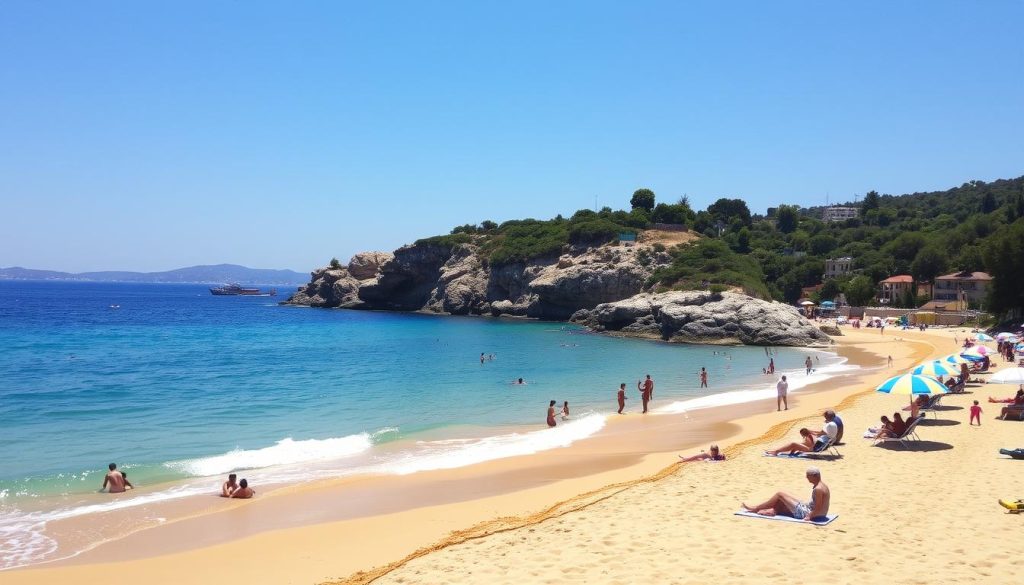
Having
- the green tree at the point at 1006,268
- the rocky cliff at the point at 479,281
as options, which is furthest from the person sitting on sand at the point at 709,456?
the rocky cliff at the point at 479,281

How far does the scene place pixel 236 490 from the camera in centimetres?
1274

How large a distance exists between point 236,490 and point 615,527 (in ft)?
24.9

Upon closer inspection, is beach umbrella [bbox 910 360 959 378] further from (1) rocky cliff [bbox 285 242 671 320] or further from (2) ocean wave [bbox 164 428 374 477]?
(1) rocky cliff [bbox 285 242 671 320]

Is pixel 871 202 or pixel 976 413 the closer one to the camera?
pixel 976 413

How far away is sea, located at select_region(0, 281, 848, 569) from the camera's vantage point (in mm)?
14680

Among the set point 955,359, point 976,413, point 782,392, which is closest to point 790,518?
point 976,413

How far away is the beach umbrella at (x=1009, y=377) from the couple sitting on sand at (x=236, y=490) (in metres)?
17.0

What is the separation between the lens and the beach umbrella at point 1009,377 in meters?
16.3

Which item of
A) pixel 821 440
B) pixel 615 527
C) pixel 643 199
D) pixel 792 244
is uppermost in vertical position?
pixel 643 199

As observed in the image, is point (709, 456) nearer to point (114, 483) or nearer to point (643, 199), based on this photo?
point (114, 483)

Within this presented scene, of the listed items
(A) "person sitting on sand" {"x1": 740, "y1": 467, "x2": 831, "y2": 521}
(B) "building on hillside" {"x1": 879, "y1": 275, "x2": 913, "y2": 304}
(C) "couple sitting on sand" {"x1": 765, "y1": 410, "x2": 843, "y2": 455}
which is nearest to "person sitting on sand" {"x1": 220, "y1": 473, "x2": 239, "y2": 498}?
(A) "person sitting on sand" {"x1": 740, "y1": 467, "x2": 831, "y2": 521}

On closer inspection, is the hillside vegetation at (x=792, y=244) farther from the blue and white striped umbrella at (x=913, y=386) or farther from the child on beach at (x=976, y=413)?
the blue and white striped umbrella at (x=913, y=386)

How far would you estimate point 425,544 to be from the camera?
9.71 meters

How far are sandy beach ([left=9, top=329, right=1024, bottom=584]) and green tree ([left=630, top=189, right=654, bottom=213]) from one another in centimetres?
8609
